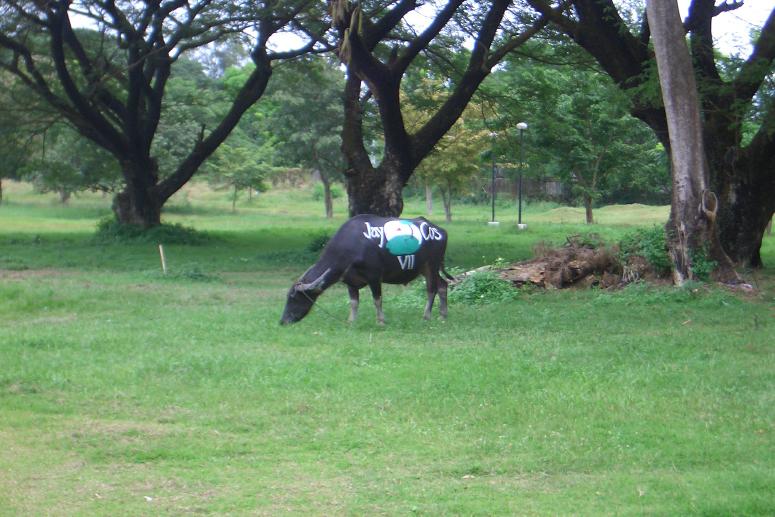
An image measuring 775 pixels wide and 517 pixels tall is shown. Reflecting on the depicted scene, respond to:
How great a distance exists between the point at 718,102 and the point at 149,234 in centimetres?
1957

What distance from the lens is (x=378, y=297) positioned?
14469 mm

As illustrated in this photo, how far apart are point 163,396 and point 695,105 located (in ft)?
34.5

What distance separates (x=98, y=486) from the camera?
7.45 m

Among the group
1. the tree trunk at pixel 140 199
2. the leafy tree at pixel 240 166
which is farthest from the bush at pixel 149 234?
the leafy tree at pixel 240 166

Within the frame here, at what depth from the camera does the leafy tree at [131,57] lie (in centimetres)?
2855

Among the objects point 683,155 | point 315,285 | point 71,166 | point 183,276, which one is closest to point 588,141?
point 71,166

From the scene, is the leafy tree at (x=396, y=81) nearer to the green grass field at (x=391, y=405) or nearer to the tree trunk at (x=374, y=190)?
the tree trunk at (x=374, y=190)

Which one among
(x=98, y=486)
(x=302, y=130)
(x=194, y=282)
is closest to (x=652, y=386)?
(x=98, y=486)

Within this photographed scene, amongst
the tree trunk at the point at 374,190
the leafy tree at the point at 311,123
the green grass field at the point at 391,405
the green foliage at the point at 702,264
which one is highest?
the leafy tree at the point at 311,123

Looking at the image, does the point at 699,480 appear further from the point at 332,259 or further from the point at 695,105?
the point at 695,105

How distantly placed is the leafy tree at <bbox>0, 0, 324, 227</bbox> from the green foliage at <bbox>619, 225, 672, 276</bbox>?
37.8ft

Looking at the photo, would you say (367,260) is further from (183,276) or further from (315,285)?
(183,276)

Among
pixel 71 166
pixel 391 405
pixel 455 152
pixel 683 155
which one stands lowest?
pixel 391 405

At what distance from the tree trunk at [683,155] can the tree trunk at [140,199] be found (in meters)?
21.4
